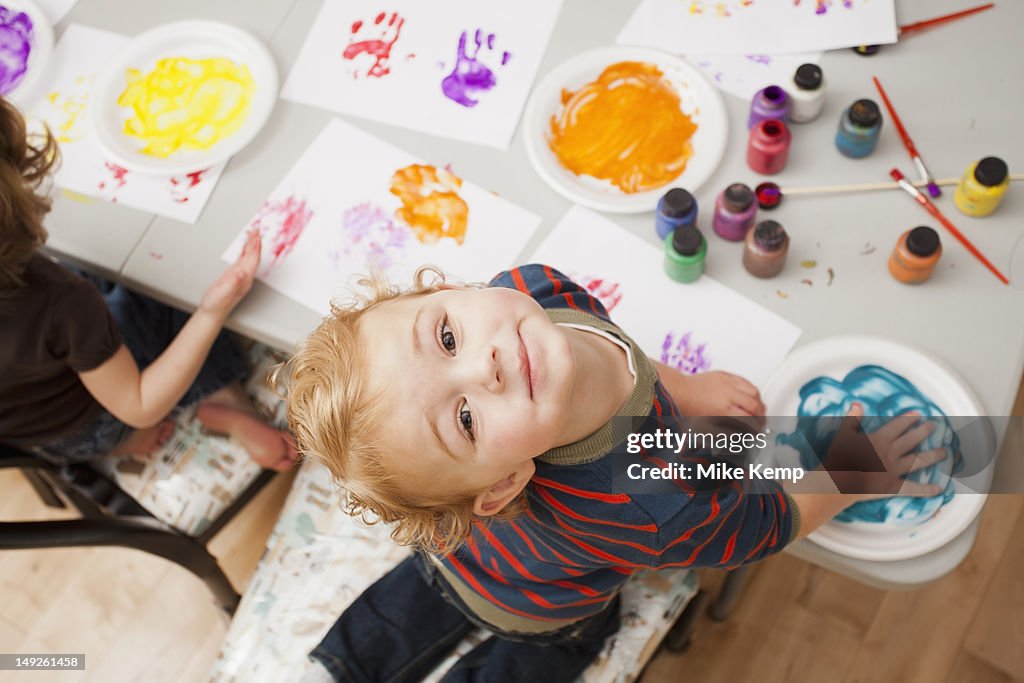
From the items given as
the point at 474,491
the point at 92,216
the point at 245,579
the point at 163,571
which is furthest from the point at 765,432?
the point at 163,571

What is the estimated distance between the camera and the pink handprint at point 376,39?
134 cm

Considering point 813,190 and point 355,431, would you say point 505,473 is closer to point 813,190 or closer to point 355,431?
point 355,431

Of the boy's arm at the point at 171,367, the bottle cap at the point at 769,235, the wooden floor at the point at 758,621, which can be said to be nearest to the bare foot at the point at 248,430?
the boy's arm at the point at 171,367

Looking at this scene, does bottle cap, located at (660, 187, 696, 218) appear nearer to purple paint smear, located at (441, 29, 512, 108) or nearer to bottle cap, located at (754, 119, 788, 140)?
bottle cap, located at (754, 119, 788, 140)

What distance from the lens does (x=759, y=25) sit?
Result: 48.8 inches

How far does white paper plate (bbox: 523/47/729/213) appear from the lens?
1.16 metres

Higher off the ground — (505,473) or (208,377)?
(505,473)

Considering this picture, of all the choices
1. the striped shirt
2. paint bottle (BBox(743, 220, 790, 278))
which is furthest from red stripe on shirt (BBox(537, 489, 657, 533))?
paint bottle (BBox(743, 220, 790, 278))

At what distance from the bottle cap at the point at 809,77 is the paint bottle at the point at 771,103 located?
1.0 inches

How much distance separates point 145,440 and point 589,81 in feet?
2.89

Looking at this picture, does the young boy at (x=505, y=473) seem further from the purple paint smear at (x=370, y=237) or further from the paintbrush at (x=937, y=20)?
the paintbrush at (x=937, y=20)

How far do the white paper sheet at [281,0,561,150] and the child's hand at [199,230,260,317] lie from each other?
10.9 inches

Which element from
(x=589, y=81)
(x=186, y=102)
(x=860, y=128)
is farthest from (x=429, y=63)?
(x=860, y=128)

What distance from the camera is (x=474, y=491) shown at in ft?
2.92
